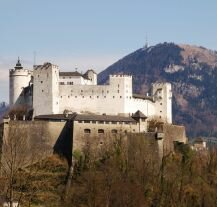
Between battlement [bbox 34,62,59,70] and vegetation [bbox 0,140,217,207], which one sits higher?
battlement [bbox 34,62,59,70]

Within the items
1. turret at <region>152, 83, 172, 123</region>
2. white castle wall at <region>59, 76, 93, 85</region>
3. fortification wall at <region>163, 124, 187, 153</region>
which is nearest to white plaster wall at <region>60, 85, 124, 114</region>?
white castle wall at <region>59, 76, 93, 85</region>

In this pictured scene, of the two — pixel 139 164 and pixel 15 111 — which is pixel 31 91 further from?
pixel 139 164

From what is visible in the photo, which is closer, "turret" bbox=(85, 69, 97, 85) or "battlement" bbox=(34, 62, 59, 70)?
"battlement" bbox=(34, 62, 59, 70)

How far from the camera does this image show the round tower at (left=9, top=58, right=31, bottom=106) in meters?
74.9

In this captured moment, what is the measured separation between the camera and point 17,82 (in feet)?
247

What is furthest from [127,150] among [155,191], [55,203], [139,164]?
[55,203]

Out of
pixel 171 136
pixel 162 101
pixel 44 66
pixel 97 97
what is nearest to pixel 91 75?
pixel 97 97

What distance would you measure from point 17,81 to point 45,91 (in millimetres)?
4558

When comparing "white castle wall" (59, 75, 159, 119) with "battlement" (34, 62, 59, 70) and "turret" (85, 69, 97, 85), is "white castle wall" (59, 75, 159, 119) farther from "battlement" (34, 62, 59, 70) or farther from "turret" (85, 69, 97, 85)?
"turret" (85, 69, 97, 85)

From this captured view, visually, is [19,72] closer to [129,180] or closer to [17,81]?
[17,81]

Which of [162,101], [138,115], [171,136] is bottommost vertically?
[171,136]

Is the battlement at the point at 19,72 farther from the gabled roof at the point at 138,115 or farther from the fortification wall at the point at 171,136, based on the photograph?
the fortification wall at the point at 171,136

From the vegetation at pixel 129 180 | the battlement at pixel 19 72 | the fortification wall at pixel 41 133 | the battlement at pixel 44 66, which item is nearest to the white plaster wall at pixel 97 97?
the battlement at pixel 44 66

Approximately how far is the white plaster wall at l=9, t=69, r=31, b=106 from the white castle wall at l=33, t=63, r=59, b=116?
309cm
